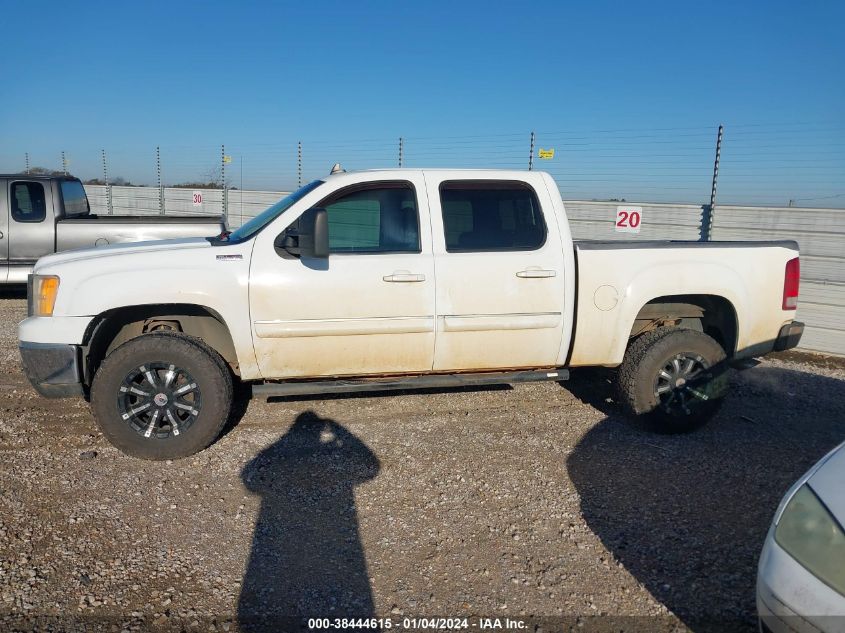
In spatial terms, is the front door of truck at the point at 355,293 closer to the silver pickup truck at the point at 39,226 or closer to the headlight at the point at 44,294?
the headlight at the point at 44,294

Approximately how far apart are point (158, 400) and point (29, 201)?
6212mm

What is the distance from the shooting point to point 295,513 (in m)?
3.73

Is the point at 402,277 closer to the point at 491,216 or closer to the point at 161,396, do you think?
the point at 491,216

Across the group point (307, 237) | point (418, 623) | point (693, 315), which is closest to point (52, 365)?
point (307, 237)

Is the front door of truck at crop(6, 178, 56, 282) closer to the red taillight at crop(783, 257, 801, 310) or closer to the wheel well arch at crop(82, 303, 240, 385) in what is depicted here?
the wheel well arch at crop(82, 303, 240, 385)

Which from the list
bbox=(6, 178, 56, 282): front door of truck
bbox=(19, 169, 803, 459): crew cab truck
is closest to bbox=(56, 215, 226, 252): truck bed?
bbox=(6, 178, 56, 282): front door of truck

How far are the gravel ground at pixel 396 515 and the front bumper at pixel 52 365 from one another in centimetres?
55

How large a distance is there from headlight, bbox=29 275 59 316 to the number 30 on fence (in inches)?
283

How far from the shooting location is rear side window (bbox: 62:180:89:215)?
9.16 meters

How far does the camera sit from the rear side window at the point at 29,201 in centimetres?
885

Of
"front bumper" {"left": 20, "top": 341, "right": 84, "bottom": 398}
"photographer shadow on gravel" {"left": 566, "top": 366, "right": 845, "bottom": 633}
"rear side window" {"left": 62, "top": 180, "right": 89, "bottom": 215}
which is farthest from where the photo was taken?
"rear side window" {"left": 62, "top": 180, "right": 89, "bottom": 215}

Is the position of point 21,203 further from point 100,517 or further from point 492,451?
point 492,451

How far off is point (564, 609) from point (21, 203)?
29.4 ft

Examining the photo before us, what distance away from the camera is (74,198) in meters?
9.45
